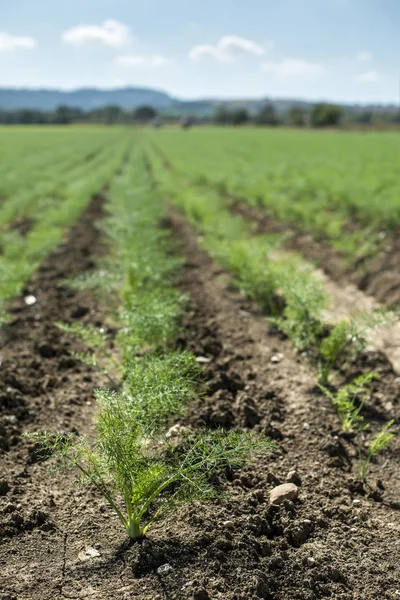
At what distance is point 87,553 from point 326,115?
104 meters

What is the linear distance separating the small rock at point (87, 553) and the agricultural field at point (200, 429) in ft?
0.08

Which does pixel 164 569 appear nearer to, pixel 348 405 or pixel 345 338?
pixel 348 405

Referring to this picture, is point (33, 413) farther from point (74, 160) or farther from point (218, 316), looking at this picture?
point (74, 160)

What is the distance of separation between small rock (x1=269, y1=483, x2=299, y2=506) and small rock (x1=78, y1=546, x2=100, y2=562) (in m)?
1.14

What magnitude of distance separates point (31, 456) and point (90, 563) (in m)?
1.23

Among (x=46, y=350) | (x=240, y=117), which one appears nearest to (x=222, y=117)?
(x=240, y=117)

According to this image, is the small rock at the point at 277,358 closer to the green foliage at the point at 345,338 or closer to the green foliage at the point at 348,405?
the green foliage at the point at 345,338

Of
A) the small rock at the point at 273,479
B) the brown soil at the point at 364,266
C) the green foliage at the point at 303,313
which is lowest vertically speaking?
the small rock at the point at 273,479

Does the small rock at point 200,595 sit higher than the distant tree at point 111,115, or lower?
lower

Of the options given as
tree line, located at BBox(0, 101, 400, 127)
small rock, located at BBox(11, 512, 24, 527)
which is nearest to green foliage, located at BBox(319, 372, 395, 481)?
small rock, located at BBox(11, 512, 24, 527)

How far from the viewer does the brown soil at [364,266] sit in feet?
27.0

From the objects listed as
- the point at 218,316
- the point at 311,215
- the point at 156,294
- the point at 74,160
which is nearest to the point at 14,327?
the point at 156,294

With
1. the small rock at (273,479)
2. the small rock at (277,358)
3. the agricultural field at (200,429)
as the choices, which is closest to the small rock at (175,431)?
the agricultural field at (200,429)

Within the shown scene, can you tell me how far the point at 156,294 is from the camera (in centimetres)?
616
